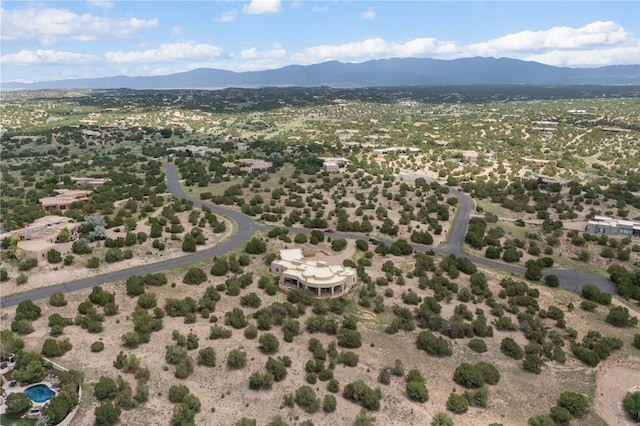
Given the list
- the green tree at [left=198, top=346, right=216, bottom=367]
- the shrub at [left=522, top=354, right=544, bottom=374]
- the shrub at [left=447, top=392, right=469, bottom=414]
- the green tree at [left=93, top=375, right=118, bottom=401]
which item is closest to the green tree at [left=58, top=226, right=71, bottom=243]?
the green tree at [left=93, top=375, right=118, bottom=401]

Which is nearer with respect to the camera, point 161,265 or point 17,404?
point 17,404

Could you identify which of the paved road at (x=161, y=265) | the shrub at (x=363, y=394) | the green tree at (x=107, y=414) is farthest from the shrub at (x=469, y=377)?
the paved road at (x=161, y=265)

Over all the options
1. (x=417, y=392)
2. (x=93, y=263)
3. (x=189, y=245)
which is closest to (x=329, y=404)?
(x=417, y=392)

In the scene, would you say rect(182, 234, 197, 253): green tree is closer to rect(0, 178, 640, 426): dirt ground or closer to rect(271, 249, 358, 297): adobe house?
rect(0, 178, 640, 426): dirt ground

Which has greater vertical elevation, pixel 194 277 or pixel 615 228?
pixel 615 228

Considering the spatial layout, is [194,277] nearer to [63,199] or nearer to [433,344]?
[433,344]

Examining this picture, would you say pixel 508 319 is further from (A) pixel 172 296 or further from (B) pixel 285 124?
(B) pixel 285 124
